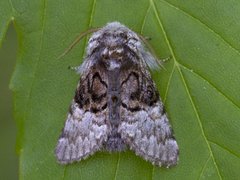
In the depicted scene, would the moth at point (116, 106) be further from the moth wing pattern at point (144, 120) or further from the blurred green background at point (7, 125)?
the blurred green background at point (7, 125)

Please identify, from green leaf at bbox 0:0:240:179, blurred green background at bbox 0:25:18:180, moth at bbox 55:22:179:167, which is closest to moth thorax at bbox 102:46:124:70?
moth at bbox 55:22:179:167

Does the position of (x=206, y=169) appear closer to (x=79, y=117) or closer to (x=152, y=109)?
(x=152, y=109)

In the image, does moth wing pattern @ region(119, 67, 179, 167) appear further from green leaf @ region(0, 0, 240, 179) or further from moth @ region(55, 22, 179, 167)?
green leaf @ region(0, 0, 240, 179)

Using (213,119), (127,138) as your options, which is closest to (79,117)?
(127,138)

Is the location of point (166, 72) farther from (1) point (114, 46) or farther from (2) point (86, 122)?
(2) point (86, 122)

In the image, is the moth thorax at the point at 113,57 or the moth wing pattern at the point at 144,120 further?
the moth thorax at the point at 113,57

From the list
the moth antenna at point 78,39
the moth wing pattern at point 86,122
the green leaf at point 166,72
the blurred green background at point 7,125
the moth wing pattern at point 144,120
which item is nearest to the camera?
the green leaf at point 166,72

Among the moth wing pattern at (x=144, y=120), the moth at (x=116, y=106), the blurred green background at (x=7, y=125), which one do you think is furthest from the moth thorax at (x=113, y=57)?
the blurred green background at (x=7, y=125)
